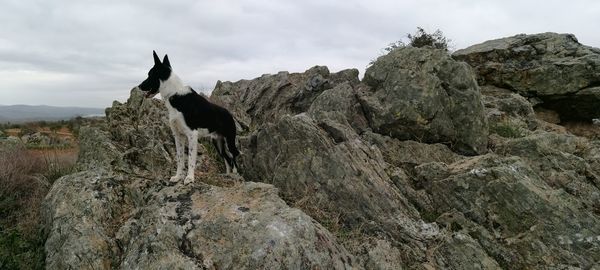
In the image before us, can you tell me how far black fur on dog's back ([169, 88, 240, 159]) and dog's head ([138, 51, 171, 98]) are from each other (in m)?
0.36

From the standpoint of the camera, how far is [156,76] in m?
7.58

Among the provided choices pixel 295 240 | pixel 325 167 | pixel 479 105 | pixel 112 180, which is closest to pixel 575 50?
pixel 479 105

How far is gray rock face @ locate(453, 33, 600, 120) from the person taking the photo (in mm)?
15344

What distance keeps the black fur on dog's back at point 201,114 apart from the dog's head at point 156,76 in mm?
357

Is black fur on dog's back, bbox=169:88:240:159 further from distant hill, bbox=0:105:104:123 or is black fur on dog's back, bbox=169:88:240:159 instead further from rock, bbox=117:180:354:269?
distant hill, bbox=0:105:104:123

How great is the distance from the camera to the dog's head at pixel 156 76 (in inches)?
297

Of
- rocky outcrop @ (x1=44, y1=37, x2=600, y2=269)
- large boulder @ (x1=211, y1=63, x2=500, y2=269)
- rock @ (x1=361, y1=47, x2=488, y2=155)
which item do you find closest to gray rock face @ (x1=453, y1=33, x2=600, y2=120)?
rocky outcrop @ (x1=44, y1=37, x2=600, y2=269)

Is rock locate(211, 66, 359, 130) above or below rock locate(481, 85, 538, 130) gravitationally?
above

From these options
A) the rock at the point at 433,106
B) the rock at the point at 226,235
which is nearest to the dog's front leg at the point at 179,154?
the rock at the point at 226,235

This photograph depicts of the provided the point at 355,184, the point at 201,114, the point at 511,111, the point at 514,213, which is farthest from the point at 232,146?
the point at 511,111

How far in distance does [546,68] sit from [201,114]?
539 inches

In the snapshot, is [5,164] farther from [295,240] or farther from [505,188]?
[505,188]

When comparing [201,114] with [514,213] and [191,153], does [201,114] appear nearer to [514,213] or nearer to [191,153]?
[191,153]

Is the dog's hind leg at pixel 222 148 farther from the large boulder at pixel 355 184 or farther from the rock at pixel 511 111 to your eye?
the rock at pixel 511 111
